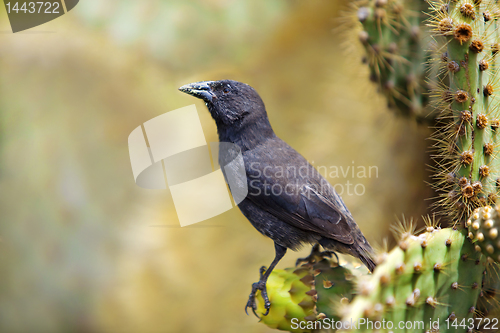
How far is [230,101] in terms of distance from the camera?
226 centimetres

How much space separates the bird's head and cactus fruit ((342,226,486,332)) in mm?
1315

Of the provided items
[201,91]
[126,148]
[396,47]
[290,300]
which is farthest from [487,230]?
[126,148]

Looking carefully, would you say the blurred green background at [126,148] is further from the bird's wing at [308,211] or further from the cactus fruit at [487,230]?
the cactus fruit at [487,230]

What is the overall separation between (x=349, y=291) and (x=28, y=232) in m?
3.24

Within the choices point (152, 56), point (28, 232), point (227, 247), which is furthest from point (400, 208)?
point (28, 232)

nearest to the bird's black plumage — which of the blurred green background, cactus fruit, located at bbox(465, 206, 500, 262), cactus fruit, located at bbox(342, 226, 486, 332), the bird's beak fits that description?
the bird's beak

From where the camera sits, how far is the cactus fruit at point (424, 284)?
43.1 inches

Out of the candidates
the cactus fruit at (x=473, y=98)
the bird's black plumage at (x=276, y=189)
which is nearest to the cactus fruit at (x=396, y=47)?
the cactus fruit at (x=473, y=98)

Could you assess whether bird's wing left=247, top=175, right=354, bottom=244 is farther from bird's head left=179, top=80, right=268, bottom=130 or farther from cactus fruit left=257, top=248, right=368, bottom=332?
bird's head left=179, top=80, right=268, bottom=130

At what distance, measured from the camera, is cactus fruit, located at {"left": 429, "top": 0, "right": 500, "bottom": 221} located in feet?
4.74

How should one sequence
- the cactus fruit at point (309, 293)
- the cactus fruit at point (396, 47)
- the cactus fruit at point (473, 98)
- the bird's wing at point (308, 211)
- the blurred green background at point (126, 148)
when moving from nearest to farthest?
the cactus fruit at point (473, 98) → the cactus fruit at point (309, 293) → the bird's wing at point (308, 211) → the cactus fruit at point (396, 47) → the blurred green background at point (126, 148)

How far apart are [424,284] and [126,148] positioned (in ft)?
10.4

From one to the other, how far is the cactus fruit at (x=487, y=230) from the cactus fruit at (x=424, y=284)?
11 cm

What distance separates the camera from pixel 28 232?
3.37m
